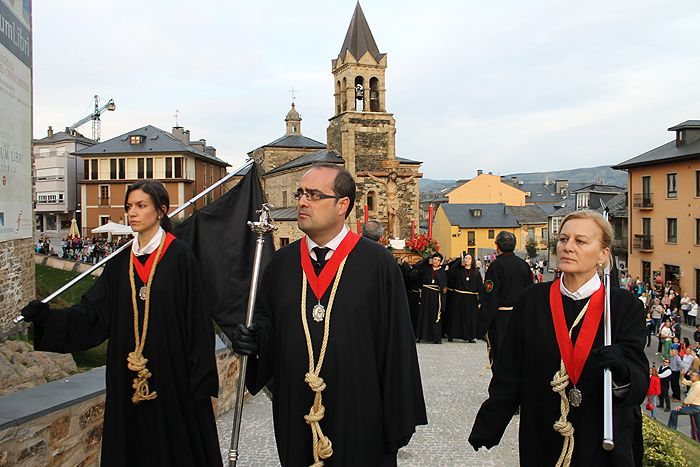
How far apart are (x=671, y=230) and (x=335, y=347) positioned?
1477 inches

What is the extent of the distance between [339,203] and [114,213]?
51428 mm

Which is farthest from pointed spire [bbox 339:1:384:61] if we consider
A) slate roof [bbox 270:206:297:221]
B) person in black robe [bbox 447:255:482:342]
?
person in black robe [bbox 447:255:482:342]

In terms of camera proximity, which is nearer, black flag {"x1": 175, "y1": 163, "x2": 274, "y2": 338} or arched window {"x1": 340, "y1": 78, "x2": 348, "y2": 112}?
black flag {"x1": 175, "y1": 163, "x2": 274, "y2": 338}

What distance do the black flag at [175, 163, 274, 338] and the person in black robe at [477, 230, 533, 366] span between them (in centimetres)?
442

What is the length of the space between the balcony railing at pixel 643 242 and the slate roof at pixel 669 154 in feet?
14.4

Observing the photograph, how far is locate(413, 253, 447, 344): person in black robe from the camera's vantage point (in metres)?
13.7

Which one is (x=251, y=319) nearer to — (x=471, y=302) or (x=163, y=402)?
(x=163, y=402)

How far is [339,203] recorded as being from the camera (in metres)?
3.59

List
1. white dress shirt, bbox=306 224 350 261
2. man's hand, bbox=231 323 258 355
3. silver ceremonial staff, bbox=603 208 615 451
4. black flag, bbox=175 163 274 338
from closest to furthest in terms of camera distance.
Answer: silver ceremonial staff, bbox=603 208 615 451
man's hand, bbox=231 323 258 355
white dress shirt, bbox=306 224 350 261
black flag, bbox=175 163 274 338

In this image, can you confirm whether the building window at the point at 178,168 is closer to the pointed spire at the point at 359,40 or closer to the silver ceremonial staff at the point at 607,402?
the pointed spire at the point at 359,40

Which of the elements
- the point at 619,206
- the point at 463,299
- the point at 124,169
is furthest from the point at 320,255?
the point at 124,169

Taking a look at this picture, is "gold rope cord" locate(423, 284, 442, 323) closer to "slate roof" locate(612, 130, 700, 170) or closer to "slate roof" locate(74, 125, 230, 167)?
"slate roof" locate(612, 130, 700, 170)

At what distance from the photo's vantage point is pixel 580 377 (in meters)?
3.23

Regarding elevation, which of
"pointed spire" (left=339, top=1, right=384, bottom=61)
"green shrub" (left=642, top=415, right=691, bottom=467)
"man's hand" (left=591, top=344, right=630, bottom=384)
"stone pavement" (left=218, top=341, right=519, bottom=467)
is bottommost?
"stone pavement" (left=218, top=341, right=519, bottom=467)
